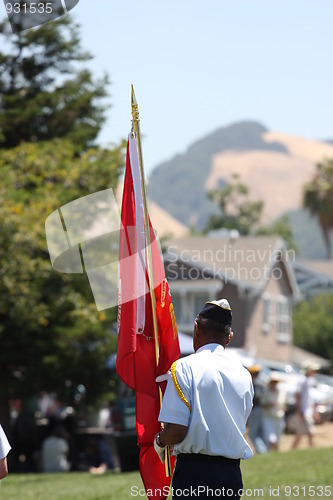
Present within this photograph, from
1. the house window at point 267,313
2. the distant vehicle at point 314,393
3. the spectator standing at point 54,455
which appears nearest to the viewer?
the spectator standing at point 54,455

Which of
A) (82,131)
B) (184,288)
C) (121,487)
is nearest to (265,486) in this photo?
(121,487)

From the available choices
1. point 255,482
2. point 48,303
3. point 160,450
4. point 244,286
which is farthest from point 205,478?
point 244,286

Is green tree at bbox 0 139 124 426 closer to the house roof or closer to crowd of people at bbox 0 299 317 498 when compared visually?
crowd of people at bbox 0 299 317 498

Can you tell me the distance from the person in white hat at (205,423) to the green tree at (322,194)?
66.8 metres

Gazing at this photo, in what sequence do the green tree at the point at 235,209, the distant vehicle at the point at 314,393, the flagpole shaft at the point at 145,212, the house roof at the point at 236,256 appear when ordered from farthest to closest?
the green tree at the point at 235,209 < the house roof at the point at 236,256 < the distant vehicle at the point at 314,393 < the flagpole shaft at the point at 145,212

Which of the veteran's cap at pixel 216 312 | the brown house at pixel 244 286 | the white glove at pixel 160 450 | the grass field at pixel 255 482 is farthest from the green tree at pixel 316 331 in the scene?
the veteran's cap at pixel 216 312

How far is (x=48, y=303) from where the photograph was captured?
22.5m

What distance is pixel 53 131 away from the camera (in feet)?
89.5

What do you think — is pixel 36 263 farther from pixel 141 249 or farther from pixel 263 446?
pixel 141 249

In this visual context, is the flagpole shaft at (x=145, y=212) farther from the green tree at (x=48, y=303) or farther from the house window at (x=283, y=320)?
the house window at (x=283, y=320)

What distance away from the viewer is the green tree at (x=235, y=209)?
87000 mm

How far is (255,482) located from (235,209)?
8351cm

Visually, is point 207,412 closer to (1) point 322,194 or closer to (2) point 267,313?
(2) point 267,313

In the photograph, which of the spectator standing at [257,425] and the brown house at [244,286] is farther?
the brown house at [244,286]
